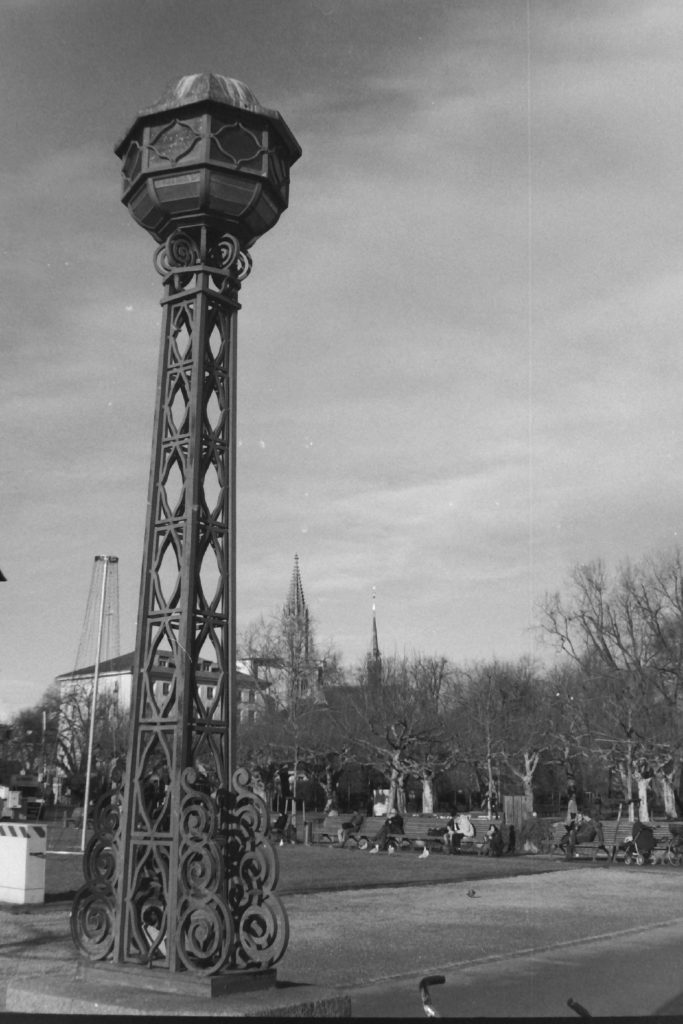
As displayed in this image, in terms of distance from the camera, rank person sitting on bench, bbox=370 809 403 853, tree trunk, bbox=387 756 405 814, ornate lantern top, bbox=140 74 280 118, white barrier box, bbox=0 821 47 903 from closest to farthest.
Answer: ornate lantern top, bbox=140 74 280 118 < white barrier box, bbox=0 821 47 903 < person sitting on bench, bbox=370 809 403 853 < tree trunk, bbox=387 756 405 814

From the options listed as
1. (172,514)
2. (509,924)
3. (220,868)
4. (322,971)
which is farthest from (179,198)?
(509,924)

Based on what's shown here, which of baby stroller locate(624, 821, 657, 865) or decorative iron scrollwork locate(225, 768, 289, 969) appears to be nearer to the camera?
decorative iron scrollwork locate(225, 768, 289, 969)

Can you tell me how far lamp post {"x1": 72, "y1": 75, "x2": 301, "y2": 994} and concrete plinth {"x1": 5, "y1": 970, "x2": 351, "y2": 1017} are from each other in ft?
0.48

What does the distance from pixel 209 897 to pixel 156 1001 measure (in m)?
0.56

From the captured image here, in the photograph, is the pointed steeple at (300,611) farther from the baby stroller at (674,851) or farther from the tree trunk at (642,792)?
the baby stroller at (674,851)

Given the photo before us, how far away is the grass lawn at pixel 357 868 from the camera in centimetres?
1923

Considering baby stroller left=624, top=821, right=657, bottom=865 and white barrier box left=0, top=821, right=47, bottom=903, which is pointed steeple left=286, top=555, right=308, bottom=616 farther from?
white barrier box left=0, top=821, right=47, bottom=903

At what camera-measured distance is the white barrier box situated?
1540 cm

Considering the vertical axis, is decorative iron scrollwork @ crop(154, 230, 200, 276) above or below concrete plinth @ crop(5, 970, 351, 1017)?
above

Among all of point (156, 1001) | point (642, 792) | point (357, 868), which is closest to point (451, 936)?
point (156, 1001)

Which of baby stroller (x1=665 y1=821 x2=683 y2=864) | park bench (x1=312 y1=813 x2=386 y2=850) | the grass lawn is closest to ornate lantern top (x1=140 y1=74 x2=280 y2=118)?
the grass lawn

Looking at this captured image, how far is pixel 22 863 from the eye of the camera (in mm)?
15461

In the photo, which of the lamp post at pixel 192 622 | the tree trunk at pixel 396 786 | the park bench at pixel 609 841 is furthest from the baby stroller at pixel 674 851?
the tree trunk at pixel 396 786

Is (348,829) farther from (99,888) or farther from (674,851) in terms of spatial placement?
(99,888)
